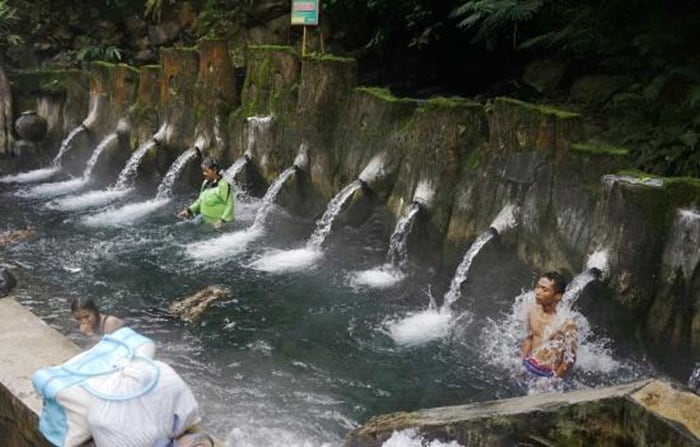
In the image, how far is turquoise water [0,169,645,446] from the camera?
6414 mm

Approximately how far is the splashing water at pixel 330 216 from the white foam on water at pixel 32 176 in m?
8.63

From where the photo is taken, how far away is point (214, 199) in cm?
1088

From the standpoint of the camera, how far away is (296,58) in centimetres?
1289

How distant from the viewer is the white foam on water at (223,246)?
10.4 m

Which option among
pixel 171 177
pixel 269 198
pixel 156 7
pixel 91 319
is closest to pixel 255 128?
pixel 269 198

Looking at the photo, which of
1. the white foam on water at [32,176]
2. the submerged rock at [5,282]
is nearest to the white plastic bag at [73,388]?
the submerged rock at [5,282]

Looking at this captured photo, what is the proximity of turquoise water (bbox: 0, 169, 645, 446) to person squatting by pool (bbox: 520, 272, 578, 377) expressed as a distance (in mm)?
310

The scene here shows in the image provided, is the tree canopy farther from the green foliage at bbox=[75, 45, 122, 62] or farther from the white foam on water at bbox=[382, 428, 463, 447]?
the white foam on water at bbox=[382, 428, 463, 447]

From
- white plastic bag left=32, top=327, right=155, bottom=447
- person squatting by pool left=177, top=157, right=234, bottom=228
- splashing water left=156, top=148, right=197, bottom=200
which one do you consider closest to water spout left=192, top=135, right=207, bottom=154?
splashing water left=156, top=148, right=197, bottom=200

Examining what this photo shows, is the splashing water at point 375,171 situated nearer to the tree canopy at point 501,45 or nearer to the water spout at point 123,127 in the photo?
the tree canopy at point 501,45

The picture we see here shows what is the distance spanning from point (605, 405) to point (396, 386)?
265 centimetres

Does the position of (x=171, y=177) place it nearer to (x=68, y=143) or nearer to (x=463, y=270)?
(x=68, y=143)

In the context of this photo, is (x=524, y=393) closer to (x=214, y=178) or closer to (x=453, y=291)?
(x=453, y=291)

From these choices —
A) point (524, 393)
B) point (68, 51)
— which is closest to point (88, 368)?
point (524, 393)
